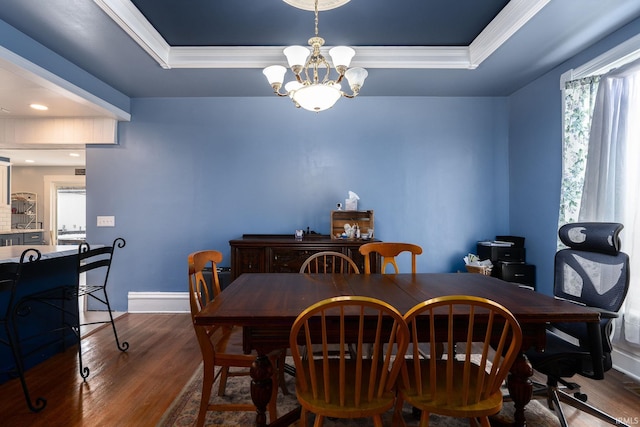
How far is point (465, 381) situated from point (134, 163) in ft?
13.2

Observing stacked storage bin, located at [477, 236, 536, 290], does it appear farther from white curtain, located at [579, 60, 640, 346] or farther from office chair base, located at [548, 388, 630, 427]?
office chair base, located at [548, 388, 630, 427]

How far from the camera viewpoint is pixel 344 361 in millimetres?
1259

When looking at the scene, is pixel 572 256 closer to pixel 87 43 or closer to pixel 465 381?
pixel 465 381

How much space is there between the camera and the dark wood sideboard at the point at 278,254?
133 inches

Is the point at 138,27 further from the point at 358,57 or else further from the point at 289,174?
the point at 289,174

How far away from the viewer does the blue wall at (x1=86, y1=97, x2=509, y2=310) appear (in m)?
3.92

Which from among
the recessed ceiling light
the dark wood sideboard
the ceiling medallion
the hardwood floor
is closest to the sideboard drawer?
the recessed ceiling light

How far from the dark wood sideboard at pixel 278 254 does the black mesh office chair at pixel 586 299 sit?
1683 mm

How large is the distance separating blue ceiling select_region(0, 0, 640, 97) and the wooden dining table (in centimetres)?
199

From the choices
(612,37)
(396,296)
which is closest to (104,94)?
(396,296)

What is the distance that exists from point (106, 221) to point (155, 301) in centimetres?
112

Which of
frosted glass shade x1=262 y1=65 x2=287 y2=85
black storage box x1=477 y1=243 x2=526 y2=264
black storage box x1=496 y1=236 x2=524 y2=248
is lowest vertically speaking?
black storage box x1=477 y1=243 x2=526 y2=264

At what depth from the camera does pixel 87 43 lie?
A: 2680 millimetres

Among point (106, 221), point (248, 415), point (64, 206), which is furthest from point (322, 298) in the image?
point (64, 206)
